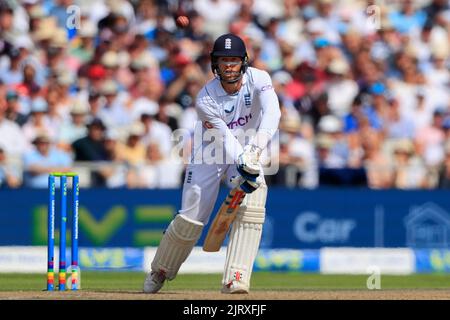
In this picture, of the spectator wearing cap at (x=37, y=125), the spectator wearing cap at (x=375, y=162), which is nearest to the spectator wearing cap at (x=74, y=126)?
the spectator wearing cap at (x=37, y=125)

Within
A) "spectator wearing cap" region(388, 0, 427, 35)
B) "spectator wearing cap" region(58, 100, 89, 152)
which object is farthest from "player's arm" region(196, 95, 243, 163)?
"spectator wearing cap" region(388, 0, 427, 35)

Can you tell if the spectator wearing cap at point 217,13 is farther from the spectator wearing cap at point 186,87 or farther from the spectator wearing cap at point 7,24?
the spectator wearing cap at point 7,24

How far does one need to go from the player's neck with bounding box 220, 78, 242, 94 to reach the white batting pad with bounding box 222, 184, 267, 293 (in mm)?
641

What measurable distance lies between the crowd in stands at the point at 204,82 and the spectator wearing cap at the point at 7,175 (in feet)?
0.05

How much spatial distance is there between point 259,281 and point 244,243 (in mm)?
3148

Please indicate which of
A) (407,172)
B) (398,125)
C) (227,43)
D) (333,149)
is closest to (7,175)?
(333,149)

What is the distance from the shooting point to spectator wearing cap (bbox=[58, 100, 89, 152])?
41.9 feet

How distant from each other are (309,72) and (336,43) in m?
0.95

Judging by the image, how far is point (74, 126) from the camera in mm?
12867

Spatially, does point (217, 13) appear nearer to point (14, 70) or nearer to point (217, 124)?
point (14, 70)

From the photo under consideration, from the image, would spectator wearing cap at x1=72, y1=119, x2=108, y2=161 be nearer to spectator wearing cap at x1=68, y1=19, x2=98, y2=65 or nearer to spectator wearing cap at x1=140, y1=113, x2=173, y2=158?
spectator wearing cap at x1=140, y1=113, x2=173, y2=158

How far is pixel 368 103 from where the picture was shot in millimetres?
13812
